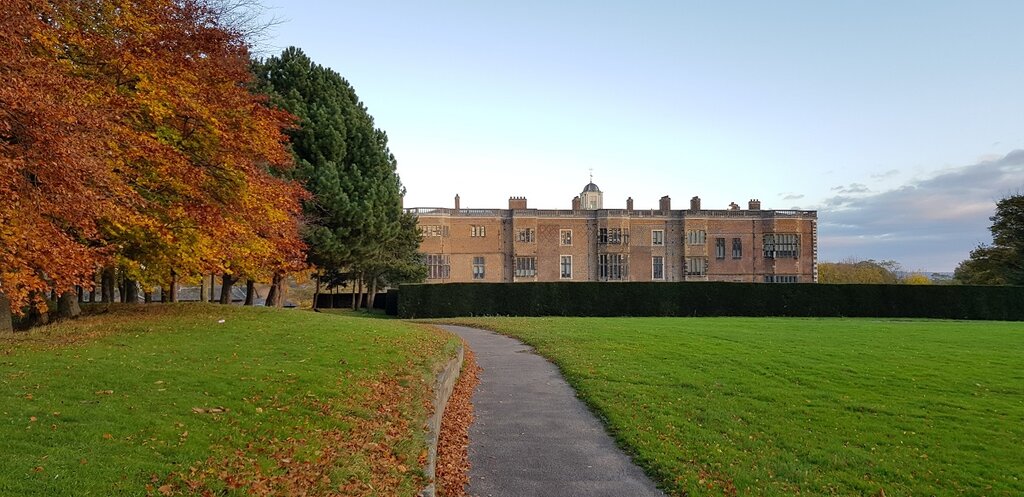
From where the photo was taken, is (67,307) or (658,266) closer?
(67,307)

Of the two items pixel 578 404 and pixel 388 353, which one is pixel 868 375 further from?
pixel 388 353

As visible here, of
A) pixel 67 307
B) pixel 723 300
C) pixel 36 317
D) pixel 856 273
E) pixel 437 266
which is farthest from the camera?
pixel 856 273

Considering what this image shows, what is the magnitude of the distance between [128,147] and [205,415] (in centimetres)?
681

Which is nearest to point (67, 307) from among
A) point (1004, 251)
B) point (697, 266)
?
point (697, 266)

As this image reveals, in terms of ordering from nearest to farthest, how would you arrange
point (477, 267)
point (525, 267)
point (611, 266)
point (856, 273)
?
1. point (477, 267)
2. point (525, 267)
3. point (611, 266)
4. point (856, 273)

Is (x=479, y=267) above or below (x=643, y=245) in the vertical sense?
below

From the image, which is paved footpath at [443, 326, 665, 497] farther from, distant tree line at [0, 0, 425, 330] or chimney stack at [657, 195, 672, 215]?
chimney stack at [657, 195, 672, 215]

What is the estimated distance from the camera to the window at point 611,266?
173 feet

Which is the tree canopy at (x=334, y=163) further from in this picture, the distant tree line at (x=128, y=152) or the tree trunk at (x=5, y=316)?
the tree trunk at (x=5, y=316)

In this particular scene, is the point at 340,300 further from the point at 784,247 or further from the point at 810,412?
the point at 784,247

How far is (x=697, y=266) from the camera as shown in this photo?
2104 inches

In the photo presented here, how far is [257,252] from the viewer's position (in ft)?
50.8

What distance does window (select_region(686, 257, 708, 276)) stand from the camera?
175 feet

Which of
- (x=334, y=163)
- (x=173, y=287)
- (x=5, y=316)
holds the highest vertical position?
(x=334, y=163)
